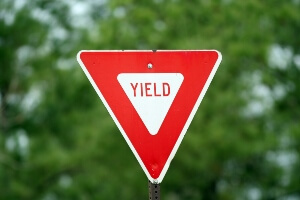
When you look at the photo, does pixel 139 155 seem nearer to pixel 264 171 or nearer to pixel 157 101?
pixel 157 101

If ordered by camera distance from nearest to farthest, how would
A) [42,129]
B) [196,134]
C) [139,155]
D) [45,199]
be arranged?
[139,155] → [196,134] → [45,199] → [42,129]

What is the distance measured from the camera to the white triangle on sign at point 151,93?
316cm

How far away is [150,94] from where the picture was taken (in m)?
3.15

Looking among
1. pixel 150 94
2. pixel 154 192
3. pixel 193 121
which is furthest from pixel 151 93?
pixel 193 121

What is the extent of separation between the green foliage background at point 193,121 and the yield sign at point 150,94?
1031 centimetres

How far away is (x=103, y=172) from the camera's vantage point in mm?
14617

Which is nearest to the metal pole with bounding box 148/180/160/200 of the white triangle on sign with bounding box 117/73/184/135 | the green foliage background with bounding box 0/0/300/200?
the white triangle on sign with bounding box 117/73/184/135

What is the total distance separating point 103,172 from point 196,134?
1.96 meters

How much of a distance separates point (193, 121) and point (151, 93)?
1047 centimetres

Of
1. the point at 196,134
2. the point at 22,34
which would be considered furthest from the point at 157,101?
the point at 22,34

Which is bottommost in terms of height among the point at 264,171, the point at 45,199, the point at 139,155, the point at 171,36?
the point at 45,199

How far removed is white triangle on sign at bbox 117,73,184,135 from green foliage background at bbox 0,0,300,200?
407 inches

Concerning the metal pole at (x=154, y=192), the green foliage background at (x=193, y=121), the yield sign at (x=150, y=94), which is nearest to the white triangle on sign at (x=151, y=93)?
the yield sign at (x=150, y=94)

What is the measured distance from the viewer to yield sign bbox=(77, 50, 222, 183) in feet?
10.4
